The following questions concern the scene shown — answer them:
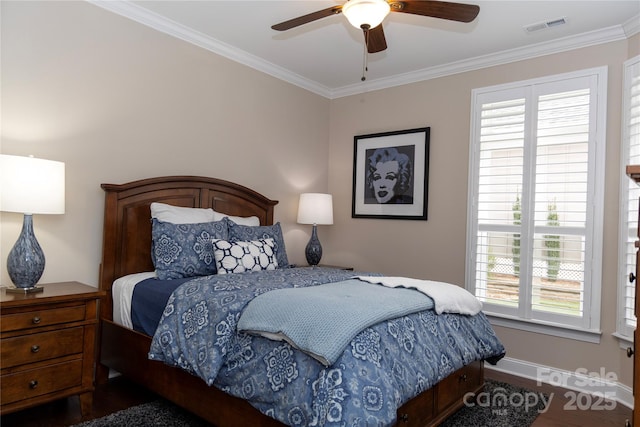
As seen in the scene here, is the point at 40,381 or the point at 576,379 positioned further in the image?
the point at 576,379

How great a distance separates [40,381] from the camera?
7.39 feet

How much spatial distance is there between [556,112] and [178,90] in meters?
3.03

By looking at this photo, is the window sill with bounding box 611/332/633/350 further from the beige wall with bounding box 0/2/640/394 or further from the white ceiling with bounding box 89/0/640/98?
the white ceiling with bounding box 89/0/640/98

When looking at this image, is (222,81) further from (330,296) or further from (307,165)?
(330,296)

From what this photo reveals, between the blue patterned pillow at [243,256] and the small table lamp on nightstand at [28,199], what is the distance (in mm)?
994

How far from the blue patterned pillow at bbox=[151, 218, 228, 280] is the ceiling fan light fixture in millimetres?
1742

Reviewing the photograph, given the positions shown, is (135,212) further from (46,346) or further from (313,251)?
(313,251)

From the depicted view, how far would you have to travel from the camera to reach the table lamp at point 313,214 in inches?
168

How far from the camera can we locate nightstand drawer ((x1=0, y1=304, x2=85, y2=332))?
2.14 meters

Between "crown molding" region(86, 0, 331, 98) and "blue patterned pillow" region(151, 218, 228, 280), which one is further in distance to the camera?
"crown molding" region(86, 0, 331, 98)

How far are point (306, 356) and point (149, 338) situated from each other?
4.07 feet

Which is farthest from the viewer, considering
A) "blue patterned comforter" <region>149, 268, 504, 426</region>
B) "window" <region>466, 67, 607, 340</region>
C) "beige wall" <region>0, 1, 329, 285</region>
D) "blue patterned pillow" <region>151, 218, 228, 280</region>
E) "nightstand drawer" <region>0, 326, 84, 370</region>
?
"window" <region>466, 67, 607, 340</region>

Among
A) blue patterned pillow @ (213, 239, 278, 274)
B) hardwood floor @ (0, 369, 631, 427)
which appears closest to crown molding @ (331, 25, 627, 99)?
blue patterned pillow @ (213, 239, 278, 274)

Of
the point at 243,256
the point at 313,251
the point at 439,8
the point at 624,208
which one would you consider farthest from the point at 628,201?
the point at 243,256
